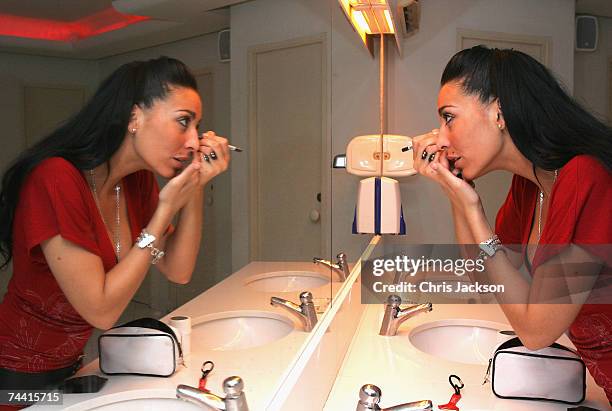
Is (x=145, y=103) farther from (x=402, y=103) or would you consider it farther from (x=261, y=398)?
(x=402, y=103)

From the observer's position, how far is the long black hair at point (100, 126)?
0.48 metres

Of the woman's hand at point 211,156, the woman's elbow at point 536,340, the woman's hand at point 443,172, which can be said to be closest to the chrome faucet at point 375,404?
the woman's elbow at point 536,340

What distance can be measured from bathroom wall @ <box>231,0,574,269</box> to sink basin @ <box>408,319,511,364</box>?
0.93 feet

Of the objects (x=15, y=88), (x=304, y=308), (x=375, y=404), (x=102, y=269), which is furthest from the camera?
(x=304, y=308)

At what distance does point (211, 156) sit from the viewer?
31.4 inches

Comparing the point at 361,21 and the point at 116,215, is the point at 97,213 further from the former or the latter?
the point at 361,21

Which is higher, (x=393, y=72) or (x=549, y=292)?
(x=393, y=72)

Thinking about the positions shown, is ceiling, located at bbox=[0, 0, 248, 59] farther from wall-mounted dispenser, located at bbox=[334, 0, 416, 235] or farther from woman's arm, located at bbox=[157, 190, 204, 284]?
wall-mounted dispenser, located at bbox=[334, 0, 416, 235]

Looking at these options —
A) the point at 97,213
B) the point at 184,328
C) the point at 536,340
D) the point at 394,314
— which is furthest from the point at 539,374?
the point at 97,213

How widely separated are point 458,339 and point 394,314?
258mm

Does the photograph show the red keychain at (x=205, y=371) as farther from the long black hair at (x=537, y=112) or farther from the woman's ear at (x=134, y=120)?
the long black hair at (x=537, y=112)

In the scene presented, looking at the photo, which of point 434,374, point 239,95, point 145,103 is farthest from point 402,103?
point 145,103

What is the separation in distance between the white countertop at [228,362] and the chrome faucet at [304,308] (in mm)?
16

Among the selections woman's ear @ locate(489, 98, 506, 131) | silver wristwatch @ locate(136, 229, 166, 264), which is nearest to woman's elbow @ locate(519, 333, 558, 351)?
woman's ear @ locate(489, 98, 506, 131)
